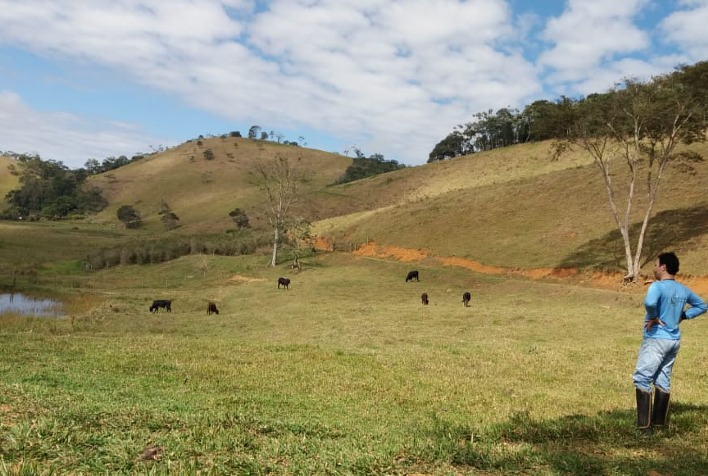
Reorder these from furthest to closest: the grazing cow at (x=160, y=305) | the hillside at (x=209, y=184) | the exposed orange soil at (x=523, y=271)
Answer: the hillside at (x=209, y=184)
the exposed orange soil at (x=523, y=271)
the grazing cow at (x=160, y=305)

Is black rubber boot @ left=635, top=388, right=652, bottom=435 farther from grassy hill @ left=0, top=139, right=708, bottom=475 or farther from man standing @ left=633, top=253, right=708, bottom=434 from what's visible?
grassy hill @ left=0, top=139, right=708, bottom=475

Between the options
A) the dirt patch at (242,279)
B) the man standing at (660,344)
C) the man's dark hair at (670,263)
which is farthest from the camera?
the dirt patch at (242,279)

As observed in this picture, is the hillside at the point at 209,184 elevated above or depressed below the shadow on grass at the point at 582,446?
above

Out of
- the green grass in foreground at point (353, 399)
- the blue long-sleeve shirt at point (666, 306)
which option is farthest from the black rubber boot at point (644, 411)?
the blue long-sleeve shirt at point (666, 306)

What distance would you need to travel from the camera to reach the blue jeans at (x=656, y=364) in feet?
24.0

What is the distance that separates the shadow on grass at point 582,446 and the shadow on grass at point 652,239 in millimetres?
32160

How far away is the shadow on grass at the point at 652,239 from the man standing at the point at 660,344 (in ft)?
104

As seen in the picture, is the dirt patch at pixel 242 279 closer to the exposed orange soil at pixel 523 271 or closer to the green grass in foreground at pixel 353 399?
the exposed orange soil at pixel 523 271

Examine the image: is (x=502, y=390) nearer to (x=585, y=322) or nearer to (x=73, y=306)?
(x=585, y=322)

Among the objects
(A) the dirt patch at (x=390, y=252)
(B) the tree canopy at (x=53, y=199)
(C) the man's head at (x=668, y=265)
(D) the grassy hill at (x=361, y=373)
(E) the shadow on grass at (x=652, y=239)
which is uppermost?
(B) the tree canopy at (x=53, y=199)

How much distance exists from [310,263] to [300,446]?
48.4 m

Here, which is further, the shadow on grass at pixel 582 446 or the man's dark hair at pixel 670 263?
the man's dark hair at pixel 670 263

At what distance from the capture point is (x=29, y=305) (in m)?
34.0

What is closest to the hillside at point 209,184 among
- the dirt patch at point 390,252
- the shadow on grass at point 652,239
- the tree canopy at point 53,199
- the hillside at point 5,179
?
the tree canopy at point 53,199
